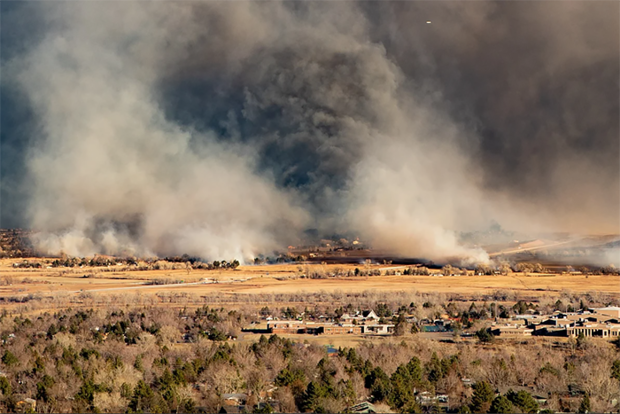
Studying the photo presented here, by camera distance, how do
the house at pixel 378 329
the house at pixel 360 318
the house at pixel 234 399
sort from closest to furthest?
1. the house at pixel 234 399
2. the house at pixel 378 329
3. the house at pixel 360 318

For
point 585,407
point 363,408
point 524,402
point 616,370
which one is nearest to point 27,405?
point 363,408

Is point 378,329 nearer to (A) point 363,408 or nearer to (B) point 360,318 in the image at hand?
(B) point 360,318

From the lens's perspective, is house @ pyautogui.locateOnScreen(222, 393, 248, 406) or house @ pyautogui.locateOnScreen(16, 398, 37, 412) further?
house @ pyautogui.locateOnScreen(222, 393, 248, 406)

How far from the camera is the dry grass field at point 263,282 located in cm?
4681

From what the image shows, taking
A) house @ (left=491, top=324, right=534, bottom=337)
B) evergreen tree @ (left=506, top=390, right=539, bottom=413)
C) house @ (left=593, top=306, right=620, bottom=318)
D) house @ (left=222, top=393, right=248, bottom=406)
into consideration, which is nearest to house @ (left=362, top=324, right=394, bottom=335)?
house @ (left=491, top=324, right=534, bottom=337)

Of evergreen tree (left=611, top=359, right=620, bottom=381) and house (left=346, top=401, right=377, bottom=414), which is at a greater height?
evergreen tree (left=611, top=359, right=620, bottom=381)

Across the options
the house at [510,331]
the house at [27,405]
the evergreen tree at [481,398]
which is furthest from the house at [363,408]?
the house at [510,331]

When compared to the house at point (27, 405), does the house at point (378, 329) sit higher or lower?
higher

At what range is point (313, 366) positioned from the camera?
22891 millimetres

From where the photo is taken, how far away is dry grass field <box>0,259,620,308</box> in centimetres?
4681

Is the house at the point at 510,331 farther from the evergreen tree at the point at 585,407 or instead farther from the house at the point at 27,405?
the house at the point at 27,405

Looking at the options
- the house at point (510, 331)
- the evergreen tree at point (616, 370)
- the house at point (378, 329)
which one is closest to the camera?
the evergreen tree at point (616, 370)

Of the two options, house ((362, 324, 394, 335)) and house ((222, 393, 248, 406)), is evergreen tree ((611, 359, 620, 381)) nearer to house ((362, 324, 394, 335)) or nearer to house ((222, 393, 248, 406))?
house ((222, 393, 248, 406))

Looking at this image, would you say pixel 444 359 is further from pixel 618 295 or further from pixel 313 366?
pixel 618 295
